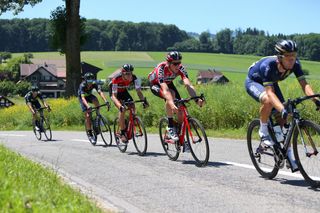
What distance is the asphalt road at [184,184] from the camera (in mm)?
5902

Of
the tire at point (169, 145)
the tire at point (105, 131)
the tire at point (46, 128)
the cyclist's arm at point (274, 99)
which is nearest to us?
the cyclist's arm at point (274, 99)

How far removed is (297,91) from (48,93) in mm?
109303

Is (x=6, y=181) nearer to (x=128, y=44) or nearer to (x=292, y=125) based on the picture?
(x=292, y=125)

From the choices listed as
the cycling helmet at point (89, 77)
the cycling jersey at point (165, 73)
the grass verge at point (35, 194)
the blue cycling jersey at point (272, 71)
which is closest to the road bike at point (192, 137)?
the cycling jersey at point (165, 73)

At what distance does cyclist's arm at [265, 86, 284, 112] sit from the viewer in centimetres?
638

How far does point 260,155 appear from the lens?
7582 mm

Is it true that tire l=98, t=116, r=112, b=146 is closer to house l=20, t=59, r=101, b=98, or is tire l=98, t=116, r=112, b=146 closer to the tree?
the tree

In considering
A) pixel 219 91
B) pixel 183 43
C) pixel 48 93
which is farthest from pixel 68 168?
pixel 183 43

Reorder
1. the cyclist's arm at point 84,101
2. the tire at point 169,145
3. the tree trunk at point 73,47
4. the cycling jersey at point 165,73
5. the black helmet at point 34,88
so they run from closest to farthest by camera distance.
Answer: the cycling jersey at point 165,73 → the tire at point 169,145 → the cyclist's arm at point 84,101 → the black helmet at point 34,88 → the tree trunk at point 73,47

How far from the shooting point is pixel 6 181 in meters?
5.46

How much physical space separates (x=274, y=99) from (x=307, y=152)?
825 mm

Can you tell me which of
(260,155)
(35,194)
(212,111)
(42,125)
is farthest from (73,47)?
(35,194)

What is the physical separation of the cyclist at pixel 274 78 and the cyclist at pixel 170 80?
1850 millimetres

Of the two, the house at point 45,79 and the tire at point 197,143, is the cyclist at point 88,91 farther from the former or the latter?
the house at point 45,79
